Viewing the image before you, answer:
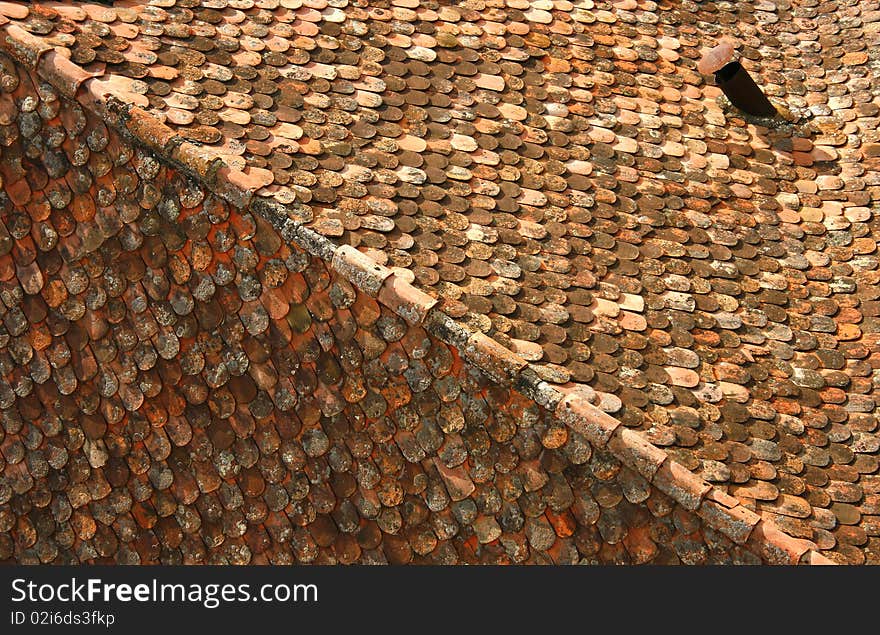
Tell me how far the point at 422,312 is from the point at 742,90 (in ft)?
15.7

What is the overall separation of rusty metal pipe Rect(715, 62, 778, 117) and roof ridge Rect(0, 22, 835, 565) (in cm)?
445

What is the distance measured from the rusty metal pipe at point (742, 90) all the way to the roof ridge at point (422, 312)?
4.45m

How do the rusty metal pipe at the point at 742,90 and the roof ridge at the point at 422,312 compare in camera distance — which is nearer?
the roof ridge at the point at 422,312

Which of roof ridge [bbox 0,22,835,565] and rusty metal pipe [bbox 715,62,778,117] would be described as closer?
roof ridge [bbox 0,22,835,565]

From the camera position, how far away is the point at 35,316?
9336 millimetres

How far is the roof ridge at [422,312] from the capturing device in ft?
25.6

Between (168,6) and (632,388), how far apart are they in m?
5.07

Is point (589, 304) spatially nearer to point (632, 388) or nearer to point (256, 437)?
point (632, 388)

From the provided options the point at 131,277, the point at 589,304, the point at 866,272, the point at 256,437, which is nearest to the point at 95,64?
the point at 131,277

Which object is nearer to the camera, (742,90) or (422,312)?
(422,312)

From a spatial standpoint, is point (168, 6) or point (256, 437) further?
point (168, 6)

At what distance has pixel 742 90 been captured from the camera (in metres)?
11.4

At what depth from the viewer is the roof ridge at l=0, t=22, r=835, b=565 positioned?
7.82m

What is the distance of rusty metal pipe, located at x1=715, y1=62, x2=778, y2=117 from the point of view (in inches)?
444
